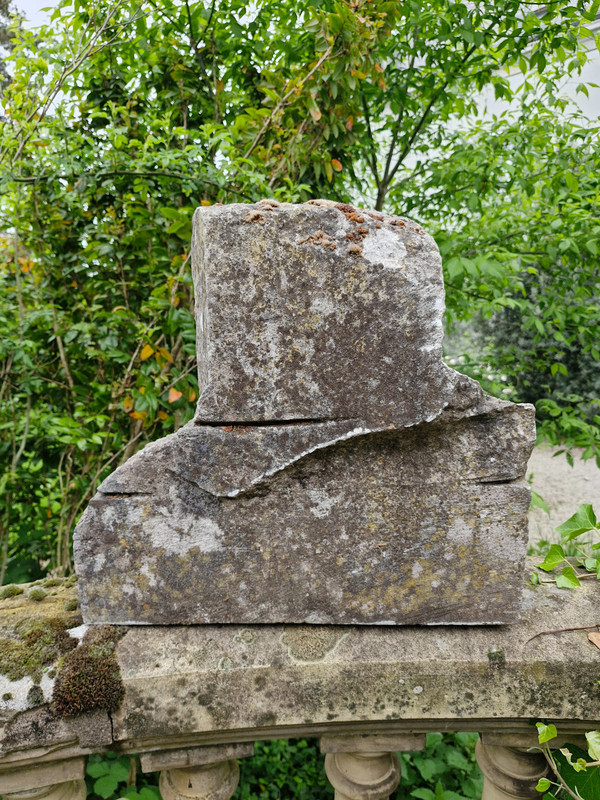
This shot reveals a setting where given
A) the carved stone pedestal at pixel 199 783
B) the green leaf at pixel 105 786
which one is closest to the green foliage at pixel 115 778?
the green leaf at pixel 105 786

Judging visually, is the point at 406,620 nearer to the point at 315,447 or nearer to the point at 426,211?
the point at 315,447

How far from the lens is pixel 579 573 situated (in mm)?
1694

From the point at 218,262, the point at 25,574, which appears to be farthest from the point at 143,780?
the point at 218,262

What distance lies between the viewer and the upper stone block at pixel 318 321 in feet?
4.03

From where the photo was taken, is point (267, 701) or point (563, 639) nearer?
point (267, 701)

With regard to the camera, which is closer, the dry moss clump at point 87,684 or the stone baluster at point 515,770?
the dry moss clump at point 87,684

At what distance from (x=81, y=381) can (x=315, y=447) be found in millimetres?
1701

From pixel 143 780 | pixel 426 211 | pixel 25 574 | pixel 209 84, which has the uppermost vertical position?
pixel 209 84

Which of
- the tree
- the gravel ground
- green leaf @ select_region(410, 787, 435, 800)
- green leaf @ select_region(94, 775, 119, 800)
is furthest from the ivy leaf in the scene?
the gravel ground

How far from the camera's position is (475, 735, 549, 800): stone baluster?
4.65 ft

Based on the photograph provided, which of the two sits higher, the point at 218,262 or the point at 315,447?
the point at 218,262

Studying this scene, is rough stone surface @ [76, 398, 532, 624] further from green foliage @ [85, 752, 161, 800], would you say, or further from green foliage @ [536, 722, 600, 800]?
green foliage @ [85, 752, 161, 800]

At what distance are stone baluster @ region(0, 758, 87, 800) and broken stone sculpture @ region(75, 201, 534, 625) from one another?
326 millimetres

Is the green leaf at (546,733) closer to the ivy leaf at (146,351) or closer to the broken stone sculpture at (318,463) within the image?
the broken stone sculpture at (318,463)
